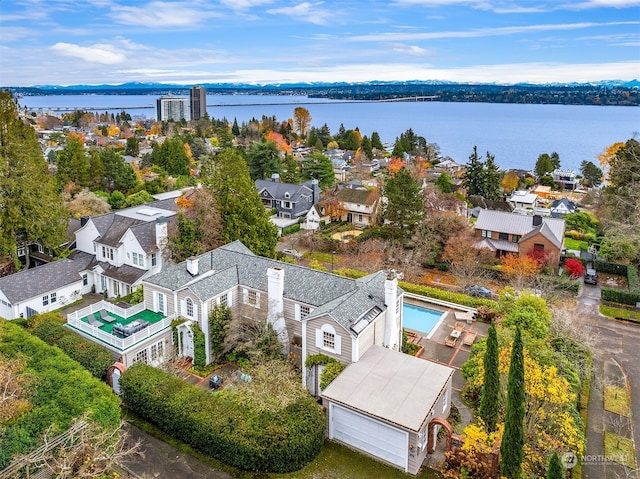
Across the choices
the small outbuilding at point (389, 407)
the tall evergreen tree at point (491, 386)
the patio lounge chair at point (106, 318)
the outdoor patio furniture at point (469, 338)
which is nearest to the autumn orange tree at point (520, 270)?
the outdoor patio furniture at point (469, 338)

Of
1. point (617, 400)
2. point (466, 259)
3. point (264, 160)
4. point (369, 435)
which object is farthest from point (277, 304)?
point (264, 160)

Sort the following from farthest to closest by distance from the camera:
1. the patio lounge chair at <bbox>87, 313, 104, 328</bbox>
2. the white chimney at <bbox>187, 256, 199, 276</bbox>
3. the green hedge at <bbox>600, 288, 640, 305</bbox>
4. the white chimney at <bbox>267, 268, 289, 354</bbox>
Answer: the green hedge at <bbox>600, 288, 640, 305</bbox> < the white chimney at <bbox>187, 256, 199, 276</bbox> < the patio lounge chair at <bbox>87, 313, 104, 328</bbox> < the white chimney at <bbox>267, 268, 289, 354</bbox>

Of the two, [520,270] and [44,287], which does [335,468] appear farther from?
[44,287]

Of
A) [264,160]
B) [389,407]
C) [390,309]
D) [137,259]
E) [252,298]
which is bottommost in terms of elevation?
[389,407]

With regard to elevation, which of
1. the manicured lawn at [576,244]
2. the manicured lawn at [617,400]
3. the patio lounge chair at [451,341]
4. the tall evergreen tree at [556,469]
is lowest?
the manicured lawn at [617,400]

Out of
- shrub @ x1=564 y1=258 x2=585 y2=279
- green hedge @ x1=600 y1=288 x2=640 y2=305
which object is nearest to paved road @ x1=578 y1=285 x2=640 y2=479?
green hedge @ x1=600 y1=288 x2=640 y2=305

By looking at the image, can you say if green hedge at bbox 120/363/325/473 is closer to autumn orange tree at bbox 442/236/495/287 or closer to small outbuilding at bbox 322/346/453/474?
small outbuilding at bbox 322/346/453/474

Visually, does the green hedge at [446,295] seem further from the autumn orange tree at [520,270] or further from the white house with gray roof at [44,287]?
the white house with gray roof at [44,287]
